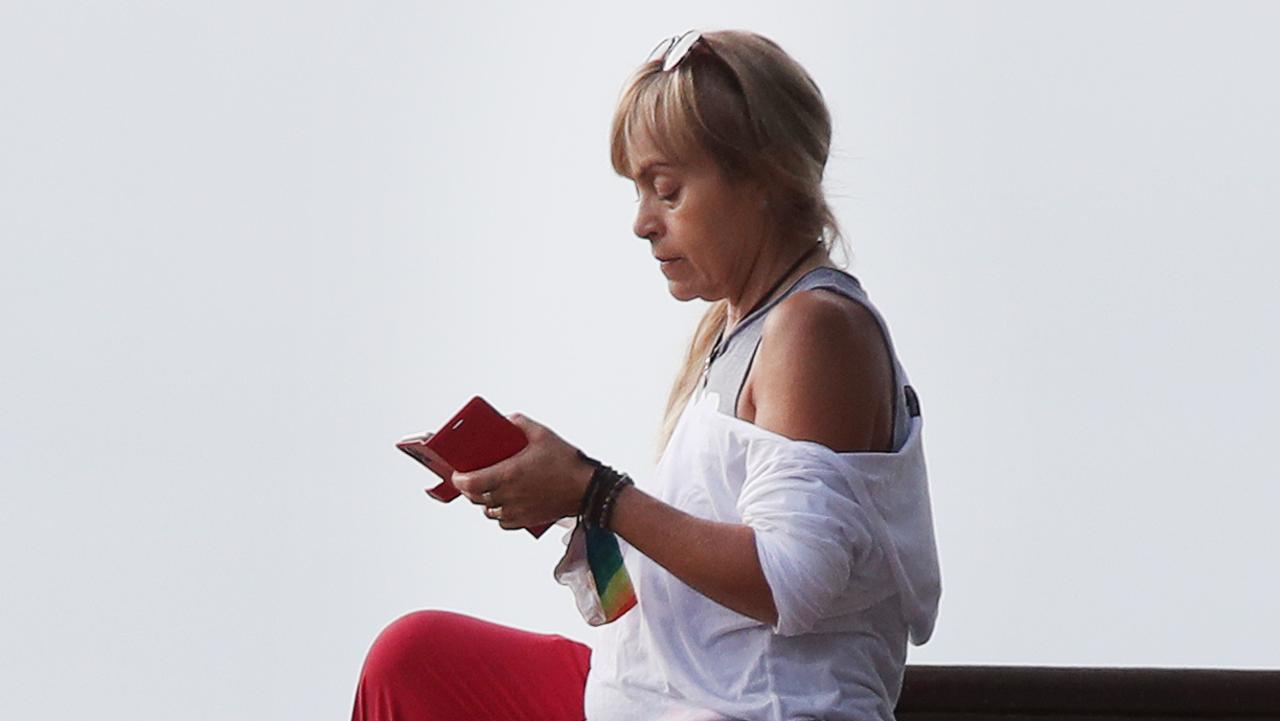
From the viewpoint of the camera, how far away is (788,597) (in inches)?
44.1

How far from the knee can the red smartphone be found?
0.61 ft

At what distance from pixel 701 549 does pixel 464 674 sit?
10.9 inches

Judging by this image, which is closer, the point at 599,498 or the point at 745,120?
the point at 599,498

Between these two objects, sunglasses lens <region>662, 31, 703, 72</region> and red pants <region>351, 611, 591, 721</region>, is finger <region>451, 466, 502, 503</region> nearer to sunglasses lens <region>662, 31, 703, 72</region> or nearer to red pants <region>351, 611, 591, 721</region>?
red pants <region>351, 611, 591, 721</region>

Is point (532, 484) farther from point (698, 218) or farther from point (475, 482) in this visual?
point (698, 218)

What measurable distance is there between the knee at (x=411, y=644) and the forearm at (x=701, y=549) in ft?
0.75

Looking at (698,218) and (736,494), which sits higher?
(698,218)

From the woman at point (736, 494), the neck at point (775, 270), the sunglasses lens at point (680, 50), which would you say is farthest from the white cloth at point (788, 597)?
the sunglasses lens at point (680, 50)

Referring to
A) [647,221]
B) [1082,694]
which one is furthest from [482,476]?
[1082,694]

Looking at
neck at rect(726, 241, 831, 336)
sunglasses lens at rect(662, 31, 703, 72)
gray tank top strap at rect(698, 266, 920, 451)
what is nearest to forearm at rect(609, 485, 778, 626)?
gray tank top strap at rect(698, 266, 920, 451)

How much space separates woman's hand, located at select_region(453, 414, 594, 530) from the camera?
115cm

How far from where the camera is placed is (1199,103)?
8.27 ft

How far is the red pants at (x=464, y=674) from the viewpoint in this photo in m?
1.30

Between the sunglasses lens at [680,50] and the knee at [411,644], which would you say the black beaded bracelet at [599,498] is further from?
the sunglasses lens at [680,50]
